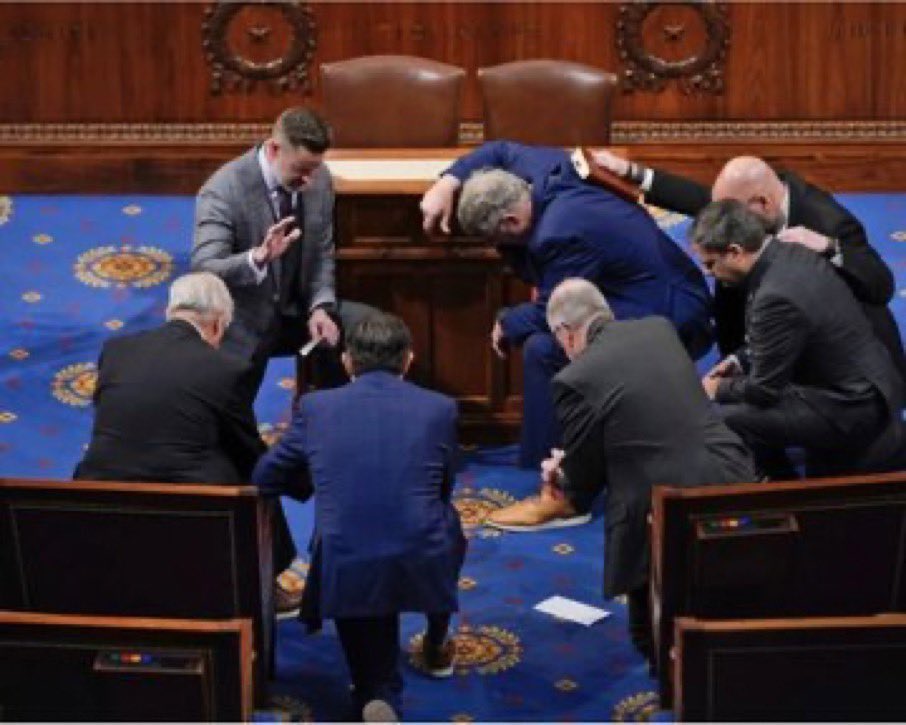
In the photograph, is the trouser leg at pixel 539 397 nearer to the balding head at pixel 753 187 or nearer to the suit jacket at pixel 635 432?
the balding head at pixel 753 187

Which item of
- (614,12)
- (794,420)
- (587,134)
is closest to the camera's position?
(794,420)

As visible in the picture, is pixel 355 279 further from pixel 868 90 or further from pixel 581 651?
pixel 868 90

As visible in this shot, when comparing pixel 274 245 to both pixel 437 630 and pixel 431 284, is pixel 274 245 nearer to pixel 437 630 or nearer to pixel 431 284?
pixel 431 284

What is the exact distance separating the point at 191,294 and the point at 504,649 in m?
1.16

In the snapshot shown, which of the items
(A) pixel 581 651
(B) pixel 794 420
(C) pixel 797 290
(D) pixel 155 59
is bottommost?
(A) pixel 581 651

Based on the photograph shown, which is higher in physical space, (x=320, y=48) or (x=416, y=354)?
(x=320, y=48)

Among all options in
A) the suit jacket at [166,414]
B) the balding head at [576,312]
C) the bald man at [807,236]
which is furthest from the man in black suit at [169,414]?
the bald man at [807,236]

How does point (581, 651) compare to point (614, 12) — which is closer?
point (581, 651)

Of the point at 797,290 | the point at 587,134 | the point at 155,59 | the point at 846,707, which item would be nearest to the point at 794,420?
the point at 797,290

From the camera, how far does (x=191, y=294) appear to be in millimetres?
4852

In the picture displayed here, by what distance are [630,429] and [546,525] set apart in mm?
1046

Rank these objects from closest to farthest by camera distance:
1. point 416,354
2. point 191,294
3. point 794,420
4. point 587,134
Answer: point 191,294, point 794,420, point 416,354, point 587,134

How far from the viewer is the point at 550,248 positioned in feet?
18.2

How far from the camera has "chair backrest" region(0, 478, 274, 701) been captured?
4395 millimetres
